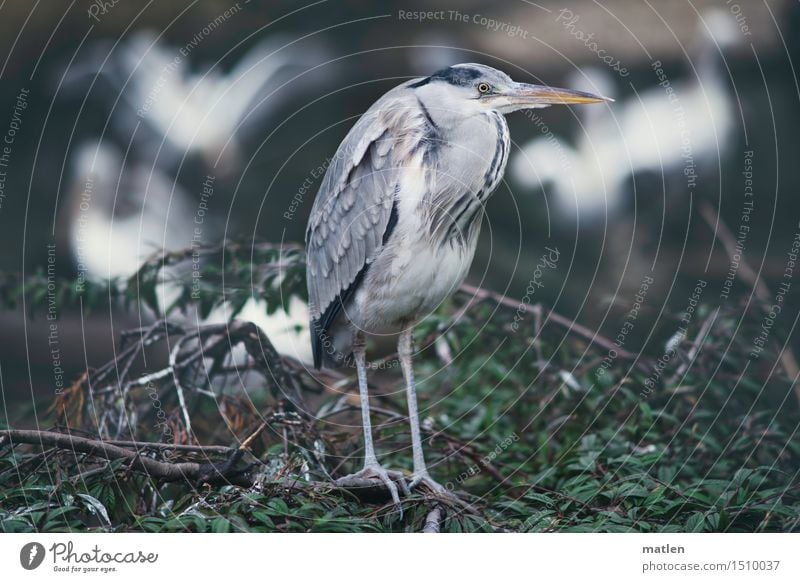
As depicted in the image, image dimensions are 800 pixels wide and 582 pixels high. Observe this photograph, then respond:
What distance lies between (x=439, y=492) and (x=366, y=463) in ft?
0.80

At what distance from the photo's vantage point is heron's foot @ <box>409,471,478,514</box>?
2621mm

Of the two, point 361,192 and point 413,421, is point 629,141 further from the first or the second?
point 413,421

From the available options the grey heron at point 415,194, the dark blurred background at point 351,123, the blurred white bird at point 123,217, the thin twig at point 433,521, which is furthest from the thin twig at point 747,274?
the blurred white bird at point 123,217

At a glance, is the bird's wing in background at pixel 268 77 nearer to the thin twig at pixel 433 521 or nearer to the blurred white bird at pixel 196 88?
the blurred white bird at pixel 196 88

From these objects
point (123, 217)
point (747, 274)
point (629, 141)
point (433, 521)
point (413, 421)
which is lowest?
point (433, 521)

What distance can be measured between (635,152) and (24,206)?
2.00 m

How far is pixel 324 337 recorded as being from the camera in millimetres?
3041

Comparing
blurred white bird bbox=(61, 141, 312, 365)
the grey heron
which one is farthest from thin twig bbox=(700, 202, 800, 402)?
blurred white bird bbox=(61, 141, 312, 365)

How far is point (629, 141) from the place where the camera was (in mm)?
3262

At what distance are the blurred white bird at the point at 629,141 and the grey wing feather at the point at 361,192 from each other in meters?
0.60

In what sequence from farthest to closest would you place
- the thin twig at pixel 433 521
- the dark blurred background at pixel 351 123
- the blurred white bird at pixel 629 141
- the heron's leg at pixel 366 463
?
1. the blurred white bird at pixel 629 141
2. the dark blurred background at pixel 351 123
3. the heron's leg at pixel 366 463
4. the thin twig at pixel 433 521

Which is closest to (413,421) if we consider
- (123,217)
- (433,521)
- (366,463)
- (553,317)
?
(366,463)

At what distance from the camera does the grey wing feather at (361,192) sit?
2.75 m

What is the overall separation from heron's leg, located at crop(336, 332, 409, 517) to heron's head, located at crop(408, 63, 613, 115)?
29.7 inches
